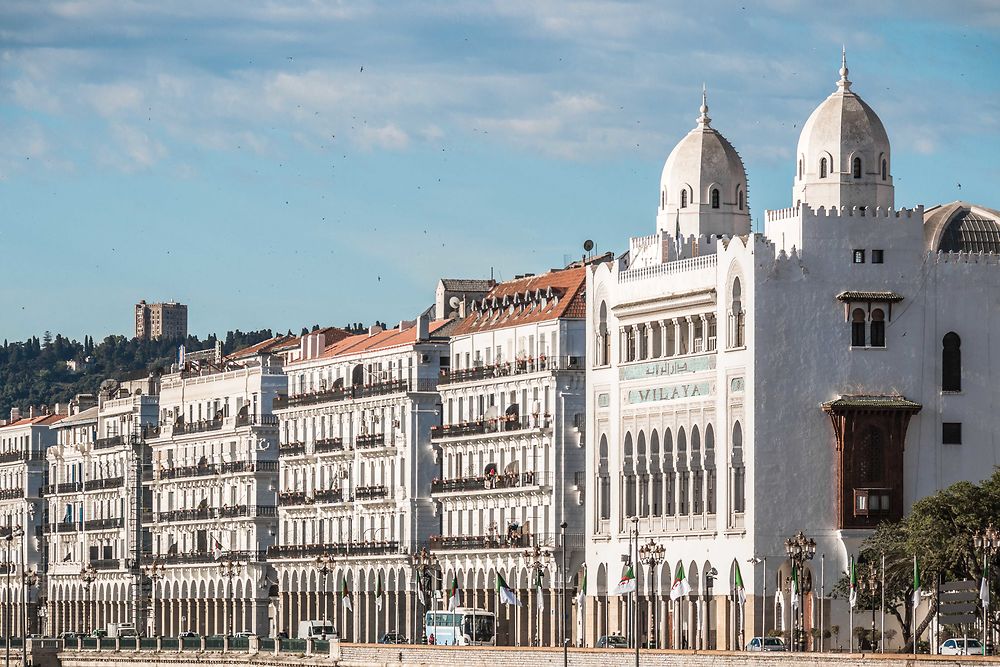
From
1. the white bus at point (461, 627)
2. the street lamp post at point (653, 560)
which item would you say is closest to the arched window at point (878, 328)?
the street lamp post at point (653, 560)

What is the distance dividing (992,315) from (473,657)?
29332 millimetres

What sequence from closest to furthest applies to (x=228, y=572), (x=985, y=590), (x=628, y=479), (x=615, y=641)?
(x=985, y=590)
(x=615, y=641)
(x=628, y=479)
(x=228, y=572)

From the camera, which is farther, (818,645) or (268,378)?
(268,378)

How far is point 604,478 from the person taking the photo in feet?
504

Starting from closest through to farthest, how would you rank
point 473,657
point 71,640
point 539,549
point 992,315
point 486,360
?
point 473,657, point 992,315, point 539,549, point 486,360, point 71,640

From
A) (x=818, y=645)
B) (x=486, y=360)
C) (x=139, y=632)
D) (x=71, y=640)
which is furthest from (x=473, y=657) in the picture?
(x=139, y=632)

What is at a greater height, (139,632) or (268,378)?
(268,378)

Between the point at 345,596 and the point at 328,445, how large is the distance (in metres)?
15.9

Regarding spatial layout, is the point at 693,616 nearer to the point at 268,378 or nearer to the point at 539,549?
the point at 539,549

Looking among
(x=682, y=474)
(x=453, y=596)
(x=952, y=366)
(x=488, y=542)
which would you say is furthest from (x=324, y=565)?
(x=952, y=366)

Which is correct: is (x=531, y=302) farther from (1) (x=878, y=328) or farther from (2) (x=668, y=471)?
(1) (x=878, y=328)

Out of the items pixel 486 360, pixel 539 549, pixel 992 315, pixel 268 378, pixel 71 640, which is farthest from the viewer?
pixel 268 378

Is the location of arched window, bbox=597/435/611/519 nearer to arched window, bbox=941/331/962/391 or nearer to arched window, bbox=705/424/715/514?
arched window, bbox=705/424/715/514

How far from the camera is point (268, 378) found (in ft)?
633
